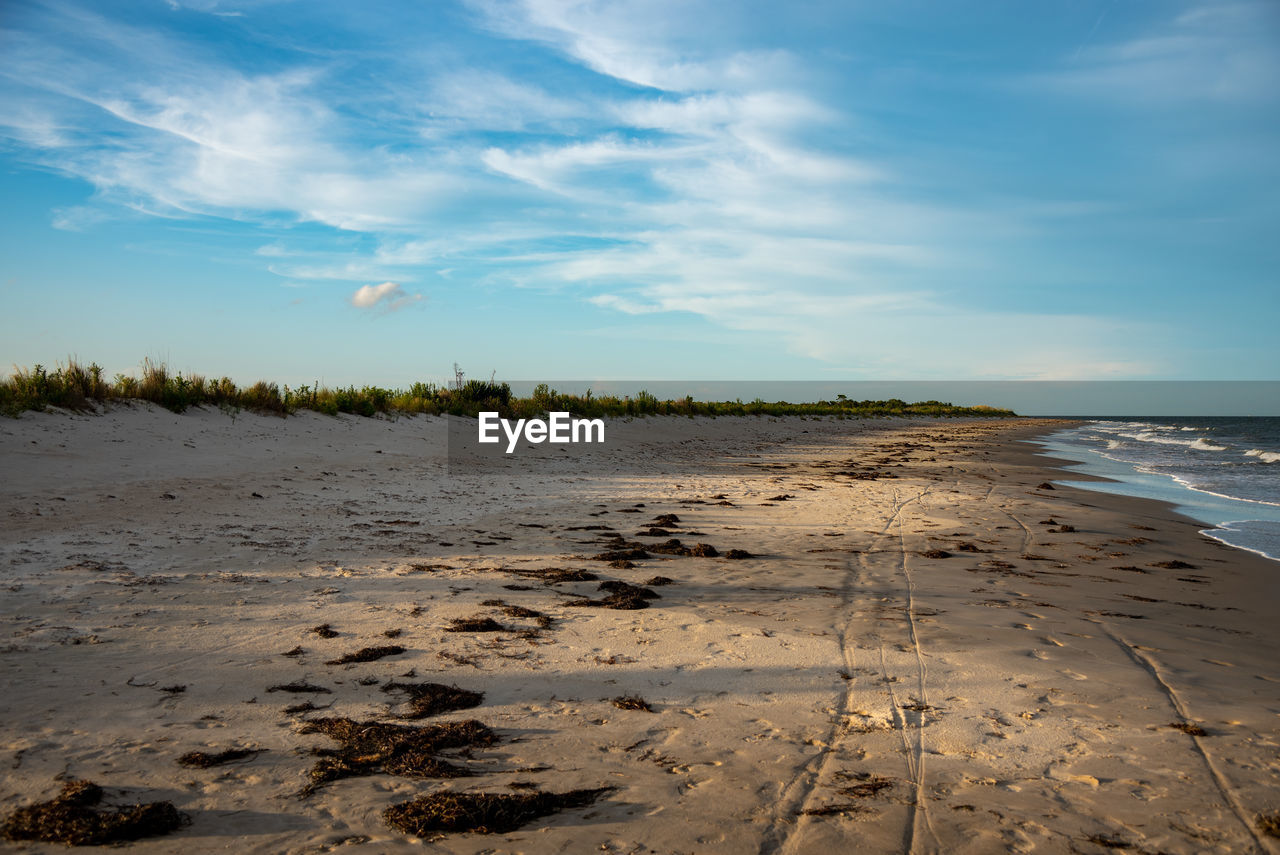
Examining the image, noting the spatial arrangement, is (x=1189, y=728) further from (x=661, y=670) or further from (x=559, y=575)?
(x=559, y=575)

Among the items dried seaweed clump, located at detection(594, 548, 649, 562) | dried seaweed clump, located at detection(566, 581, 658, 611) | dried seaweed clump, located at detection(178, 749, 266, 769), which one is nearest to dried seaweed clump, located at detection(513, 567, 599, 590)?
dried seaweed clump, located at detection(566, 581, 658, 611)

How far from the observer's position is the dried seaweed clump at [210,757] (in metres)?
3.05

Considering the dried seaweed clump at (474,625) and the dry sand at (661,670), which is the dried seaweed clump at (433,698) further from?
the dried seaweed clump at (474,625)

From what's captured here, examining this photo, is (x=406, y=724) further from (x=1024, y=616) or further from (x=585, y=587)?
(x=1024, y=616)

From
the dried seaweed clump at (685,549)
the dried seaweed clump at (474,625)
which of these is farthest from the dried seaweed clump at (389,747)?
the dried seaweed clump at (685,549)

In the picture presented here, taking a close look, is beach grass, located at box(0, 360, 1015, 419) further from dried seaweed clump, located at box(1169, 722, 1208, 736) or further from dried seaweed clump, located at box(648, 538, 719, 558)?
dried seaweed clump, located at box(1169, 722, 1208, 736)

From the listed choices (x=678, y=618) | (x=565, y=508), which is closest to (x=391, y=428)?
(x=565, y=508)

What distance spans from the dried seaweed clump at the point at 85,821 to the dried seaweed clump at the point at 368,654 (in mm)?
1536

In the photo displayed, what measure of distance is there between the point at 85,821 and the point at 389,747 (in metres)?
1.09

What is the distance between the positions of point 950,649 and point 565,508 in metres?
6.65

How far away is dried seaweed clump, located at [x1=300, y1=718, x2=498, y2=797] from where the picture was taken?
120 inches

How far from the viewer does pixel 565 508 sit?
10.6 meters

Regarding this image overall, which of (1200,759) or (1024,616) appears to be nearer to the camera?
(1200,759)

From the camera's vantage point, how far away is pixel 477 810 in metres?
2.78
